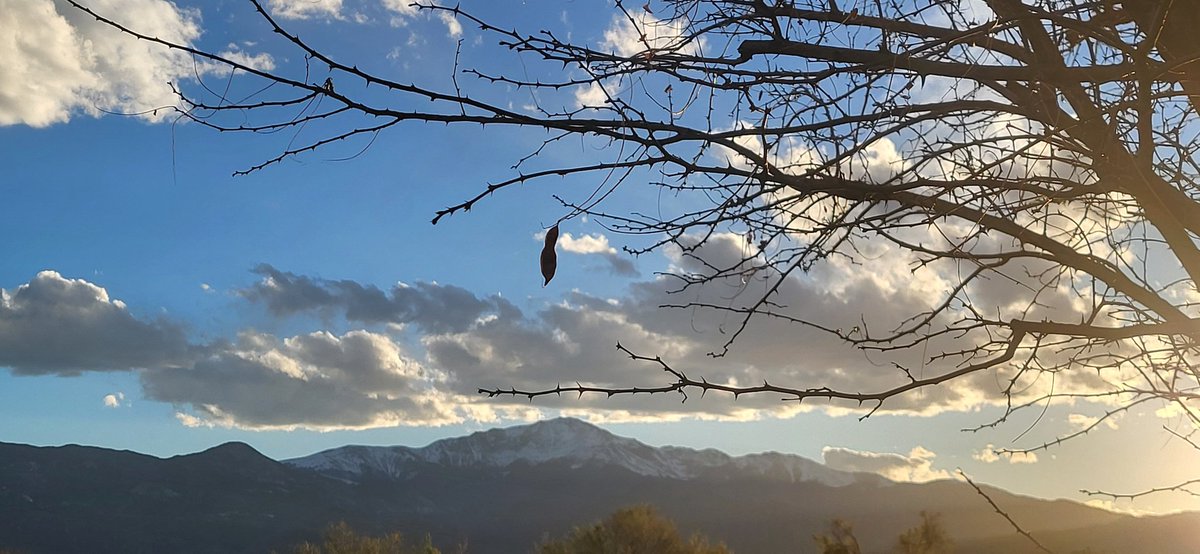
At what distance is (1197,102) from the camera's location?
274cm

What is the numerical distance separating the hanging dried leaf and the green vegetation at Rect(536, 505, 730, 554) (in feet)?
66.3

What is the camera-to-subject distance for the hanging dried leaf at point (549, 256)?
1.88 m

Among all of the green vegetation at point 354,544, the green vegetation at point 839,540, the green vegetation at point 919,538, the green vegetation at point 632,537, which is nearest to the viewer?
the green vegetation at point 839,540

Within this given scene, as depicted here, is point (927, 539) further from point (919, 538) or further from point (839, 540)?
point (839, 540)

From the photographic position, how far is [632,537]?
21828mm

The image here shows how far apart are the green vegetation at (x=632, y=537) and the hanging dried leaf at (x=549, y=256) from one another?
796 inches

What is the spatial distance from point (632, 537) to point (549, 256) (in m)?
20.9

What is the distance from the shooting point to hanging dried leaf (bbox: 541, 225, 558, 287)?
6.15 feet

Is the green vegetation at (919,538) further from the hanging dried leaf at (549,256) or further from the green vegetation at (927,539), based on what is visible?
the hanging dried leaf at (549,256)

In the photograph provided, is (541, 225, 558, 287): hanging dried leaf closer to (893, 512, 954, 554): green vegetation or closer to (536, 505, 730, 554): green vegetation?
(893, 512, 954, 554): green vegetation

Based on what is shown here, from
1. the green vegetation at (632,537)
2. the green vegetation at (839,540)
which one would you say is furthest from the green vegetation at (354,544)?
the green vegetation at (839,540)

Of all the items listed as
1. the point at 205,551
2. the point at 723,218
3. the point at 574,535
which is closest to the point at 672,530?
the point at 574,535

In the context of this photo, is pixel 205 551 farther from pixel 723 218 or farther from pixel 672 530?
pixel 723 218

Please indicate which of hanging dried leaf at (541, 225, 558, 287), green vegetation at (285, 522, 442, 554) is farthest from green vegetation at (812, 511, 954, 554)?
green vegetation at (285, 522, 442, 554)
